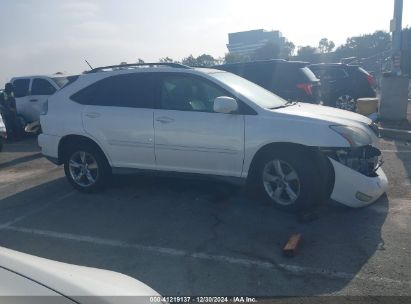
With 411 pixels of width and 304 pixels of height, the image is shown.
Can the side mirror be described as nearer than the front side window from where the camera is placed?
Yes

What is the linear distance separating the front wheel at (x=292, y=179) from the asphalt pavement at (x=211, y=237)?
0.60 ft

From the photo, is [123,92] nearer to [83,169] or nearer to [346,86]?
[83,169]

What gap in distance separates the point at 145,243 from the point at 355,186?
2.43 m

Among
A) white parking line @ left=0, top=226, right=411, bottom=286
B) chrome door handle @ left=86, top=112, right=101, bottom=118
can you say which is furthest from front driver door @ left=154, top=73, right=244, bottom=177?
white parking line @ left=0, top=226, right=411, bottom=286

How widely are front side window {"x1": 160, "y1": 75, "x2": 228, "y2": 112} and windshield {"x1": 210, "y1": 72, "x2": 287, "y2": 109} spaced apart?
0.21 meters

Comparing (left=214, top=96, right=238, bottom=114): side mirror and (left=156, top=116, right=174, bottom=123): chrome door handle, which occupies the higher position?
(left=214, top=96, right=238, bottom=114): side mirror

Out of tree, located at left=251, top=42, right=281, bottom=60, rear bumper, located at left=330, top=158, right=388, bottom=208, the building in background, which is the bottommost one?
rear bumper, located at left=330, top=158, right=388, bottom=208

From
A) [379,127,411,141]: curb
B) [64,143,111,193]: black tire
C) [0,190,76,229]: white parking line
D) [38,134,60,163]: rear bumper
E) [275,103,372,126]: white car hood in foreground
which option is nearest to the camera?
[275,103,372,126]: white car hood in foreground

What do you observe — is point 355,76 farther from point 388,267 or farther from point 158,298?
point 158,298

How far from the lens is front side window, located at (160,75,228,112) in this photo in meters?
5.56

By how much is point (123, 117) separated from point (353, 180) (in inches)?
124

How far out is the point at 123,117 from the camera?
19.5 feet

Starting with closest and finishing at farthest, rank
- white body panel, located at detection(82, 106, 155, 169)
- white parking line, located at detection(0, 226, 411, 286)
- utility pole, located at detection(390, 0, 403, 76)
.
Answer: white parking line, located at detection(0, 226, 411, 286) → white body panel, located at detection(82, 106, 155, 169) → utility pole, located at detection(390, 0, 403, 76)

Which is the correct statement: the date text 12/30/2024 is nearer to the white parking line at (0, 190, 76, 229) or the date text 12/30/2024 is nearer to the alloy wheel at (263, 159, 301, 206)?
the alloy wheel at (263, 159, 301, 206)
